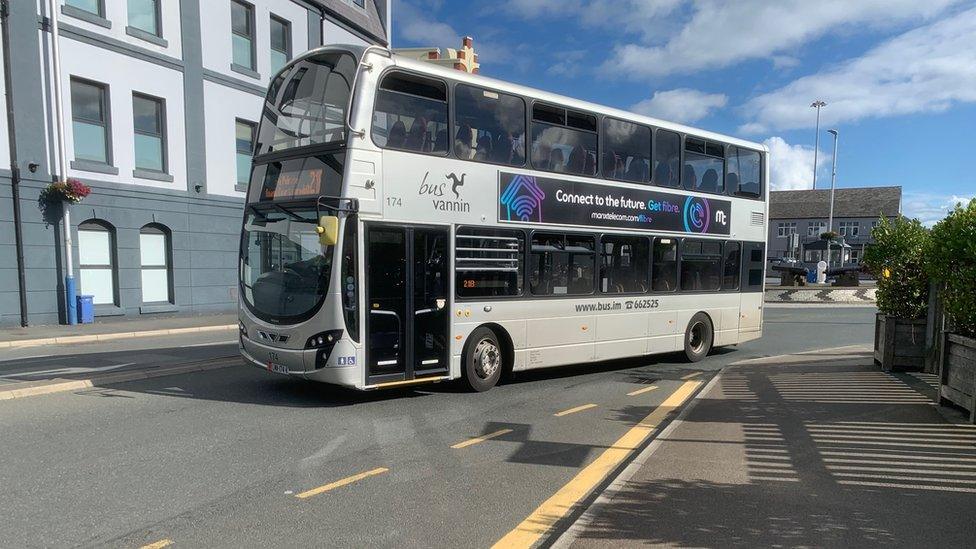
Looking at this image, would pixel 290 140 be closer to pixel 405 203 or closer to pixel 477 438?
pixel 405 203

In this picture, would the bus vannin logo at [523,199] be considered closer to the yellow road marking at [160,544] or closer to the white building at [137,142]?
the yellow road marking at [160,544]

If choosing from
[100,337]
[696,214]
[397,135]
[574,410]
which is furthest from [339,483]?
[100,337]

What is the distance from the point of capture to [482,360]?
328 inches

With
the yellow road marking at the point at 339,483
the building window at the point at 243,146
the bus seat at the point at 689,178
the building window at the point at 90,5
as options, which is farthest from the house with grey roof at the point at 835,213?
the yellow road marking at the point at 339,483

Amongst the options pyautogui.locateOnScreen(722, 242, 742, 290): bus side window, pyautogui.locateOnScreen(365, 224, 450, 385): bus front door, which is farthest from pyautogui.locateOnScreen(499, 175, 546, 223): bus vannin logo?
pyautogui.locateOnScreen(722, 242, 742, 290): bus side window

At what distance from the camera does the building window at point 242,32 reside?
1953 centimetres

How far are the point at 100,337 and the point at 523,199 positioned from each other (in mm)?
10823

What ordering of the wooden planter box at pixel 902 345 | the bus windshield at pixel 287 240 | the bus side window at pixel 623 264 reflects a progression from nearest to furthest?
the bus windshield at pixel 287 240
the wooden planter box at pixel 902 345
the bus side window at pixel 623 264

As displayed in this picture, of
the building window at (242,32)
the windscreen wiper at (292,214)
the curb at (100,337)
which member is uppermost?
the building window at (242,32)

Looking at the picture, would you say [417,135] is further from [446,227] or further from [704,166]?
[704,166]

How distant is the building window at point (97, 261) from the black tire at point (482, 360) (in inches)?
504

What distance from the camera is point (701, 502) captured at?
4.17 meters

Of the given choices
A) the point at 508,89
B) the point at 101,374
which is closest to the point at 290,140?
the point at 508,89

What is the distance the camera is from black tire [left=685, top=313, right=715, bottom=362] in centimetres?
1152
